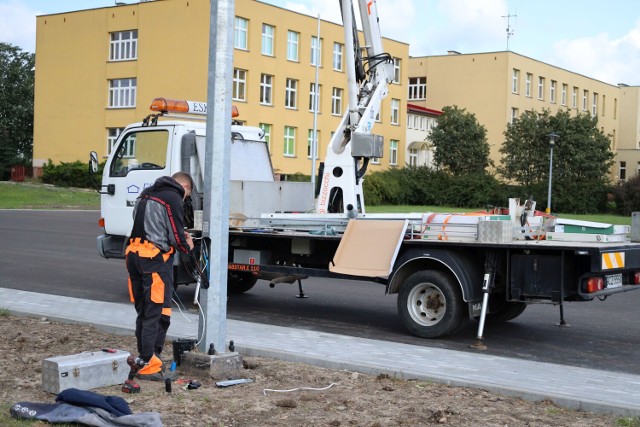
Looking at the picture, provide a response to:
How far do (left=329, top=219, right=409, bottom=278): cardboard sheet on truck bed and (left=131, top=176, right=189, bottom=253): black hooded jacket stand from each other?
368 cm

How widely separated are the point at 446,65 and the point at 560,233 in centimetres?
7316

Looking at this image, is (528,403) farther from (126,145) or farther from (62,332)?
(126,145)

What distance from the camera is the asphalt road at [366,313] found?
10383 millimetres

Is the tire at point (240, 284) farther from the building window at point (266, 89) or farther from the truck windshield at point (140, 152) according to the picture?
the building window at point (266, 89)

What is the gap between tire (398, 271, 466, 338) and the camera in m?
10.5

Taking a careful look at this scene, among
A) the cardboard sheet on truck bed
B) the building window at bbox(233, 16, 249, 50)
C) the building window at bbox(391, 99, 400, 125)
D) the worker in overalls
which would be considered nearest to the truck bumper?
the cardboard sheet on truck bed

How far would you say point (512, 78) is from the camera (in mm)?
78750

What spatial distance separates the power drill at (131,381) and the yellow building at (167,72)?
47956mm

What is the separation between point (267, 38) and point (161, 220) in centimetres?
5296

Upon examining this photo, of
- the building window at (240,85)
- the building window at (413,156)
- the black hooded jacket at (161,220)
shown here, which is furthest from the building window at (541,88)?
the black hooded jacket at (161,220)

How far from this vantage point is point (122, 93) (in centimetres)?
5903

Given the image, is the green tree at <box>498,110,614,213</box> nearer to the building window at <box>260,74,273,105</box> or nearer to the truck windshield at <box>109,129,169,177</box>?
the building window at <box>260,74,273,105</box>

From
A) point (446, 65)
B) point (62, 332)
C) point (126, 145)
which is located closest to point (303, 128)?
point (446, 65)

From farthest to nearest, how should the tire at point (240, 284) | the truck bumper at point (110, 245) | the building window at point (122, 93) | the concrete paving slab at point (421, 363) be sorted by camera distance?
the building window at point (122, 93), the tire at point (240, 284), the truck bumper at point (110, 245), the concrete paving slab at point (421, 363)
